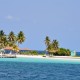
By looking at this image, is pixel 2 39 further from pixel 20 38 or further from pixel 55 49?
pixel 55 49

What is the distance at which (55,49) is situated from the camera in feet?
546

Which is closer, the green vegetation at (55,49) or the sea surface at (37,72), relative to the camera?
the sea surface at (37,72)

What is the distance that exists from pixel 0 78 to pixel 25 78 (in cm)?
356

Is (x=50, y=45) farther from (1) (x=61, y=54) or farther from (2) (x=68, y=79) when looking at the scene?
(2) (x=68, y=79)

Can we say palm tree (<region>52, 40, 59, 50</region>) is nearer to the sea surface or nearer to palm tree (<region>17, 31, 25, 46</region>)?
palm tree (<region>17, 31, 25, 46</region>)

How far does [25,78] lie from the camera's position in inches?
2158

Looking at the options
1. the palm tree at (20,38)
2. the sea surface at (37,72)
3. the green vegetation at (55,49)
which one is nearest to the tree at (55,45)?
the green vegetation at (55,49)

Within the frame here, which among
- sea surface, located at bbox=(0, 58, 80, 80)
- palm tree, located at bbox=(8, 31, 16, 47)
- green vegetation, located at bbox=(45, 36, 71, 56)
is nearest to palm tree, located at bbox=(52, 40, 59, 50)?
green vegetation, located at bbox=(45, 36, 71, 56)

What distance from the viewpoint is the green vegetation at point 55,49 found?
162625 mm

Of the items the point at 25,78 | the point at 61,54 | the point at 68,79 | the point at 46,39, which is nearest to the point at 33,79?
the point at 25,78

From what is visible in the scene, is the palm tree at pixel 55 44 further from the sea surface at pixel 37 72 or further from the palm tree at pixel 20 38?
the sea surface at pixel 37 72

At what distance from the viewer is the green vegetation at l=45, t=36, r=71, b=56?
162625 millimetres

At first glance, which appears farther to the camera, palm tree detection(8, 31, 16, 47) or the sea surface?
palm tree detection(8, 31, 16, 47)

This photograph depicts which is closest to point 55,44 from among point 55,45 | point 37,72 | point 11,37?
point 55,45
